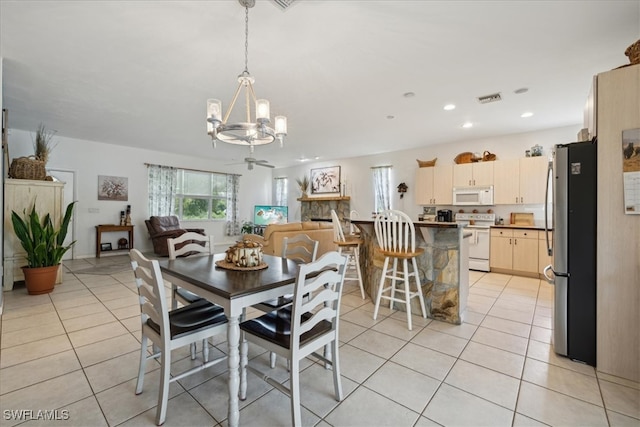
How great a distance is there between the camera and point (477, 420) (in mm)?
1513

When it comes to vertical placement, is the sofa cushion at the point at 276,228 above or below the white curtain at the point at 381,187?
below

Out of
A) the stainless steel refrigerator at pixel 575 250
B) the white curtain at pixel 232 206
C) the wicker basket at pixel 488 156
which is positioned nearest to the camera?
the stainless steel refrigerator at pixel 575 250

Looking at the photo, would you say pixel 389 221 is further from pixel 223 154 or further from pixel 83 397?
pixel 223 154

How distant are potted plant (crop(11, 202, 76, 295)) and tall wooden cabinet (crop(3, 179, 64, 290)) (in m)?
0.20

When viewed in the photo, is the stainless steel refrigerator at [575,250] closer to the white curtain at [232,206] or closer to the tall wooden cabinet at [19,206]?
the tall wooden cabinet at [19,206]

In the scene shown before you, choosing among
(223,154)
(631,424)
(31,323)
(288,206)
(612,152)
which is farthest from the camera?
(288,206)

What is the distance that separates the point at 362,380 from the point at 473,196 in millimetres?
4702

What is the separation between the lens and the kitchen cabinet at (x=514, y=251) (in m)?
A: 4.58

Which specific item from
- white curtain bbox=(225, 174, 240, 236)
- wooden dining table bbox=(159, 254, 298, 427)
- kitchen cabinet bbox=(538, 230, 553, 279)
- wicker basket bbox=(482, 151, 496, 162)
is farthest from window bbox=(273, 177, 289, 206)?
wooden dining table bbox=(159, 254, 298, 427)

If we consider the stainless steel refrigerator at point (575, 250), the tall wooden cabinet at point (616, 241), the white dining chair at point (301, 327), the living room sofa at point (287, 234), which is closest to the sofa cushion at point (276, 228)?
the living room sofa at point (287, 234)

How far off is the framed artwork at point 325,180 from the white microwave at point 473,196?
3.32m

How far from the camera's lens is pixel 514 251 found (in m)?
4.74

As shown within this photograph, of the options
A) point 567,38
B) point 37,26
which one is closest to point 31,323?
point 37,26

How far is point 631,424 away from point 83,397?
3.13m
